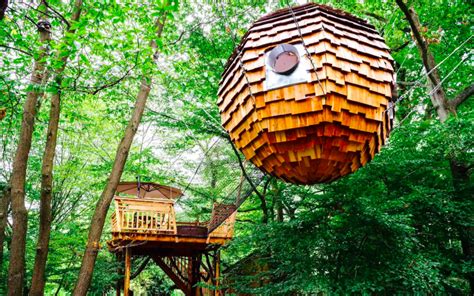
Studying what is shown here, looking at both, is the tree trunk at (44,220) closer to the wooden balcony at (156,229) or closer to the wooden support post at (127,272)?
the wooden balcony at (156,229)

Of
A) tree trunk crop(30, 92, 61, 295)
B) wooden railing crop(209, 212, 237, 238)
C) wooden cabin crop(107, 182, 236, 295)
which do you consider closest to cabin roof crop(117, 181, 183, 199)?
wooden cabin crop(107, 182, 236, 295)

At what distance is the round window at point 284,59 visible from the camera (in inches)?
46.2

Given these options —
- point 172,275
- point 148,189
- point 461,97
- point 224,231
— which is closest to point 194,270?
point 172,275

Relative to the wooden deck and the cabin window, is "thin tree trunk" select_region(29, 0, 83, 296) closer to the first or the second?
the wooden deck

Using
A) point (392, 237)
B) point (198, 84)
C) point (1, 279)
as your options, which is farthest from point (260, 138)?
point (1, 279)

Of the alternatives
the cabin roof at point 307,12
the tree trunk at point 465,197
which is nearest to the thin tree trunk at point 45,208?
the cabin roof at point 307,12

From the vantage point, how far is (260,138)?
4.19 ft

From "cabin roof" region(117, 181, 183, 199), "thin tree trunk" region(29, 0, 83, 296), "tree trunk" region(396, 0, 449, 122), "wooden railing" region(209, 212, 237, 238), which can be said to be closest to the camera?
"tree trunk" region(396, 0, 449, 122)

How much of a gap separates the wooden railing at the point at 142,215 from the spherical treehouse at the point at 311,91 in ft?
21.5

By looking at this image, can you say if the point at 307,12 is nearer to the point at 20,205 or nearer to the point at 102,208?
the point at 20,205

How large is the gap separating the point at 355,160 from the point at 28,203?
11.0 meters

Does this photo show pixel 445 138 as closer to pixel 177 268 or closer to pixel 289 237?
pixel 289 237

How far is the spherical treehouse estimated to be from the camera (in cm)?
116

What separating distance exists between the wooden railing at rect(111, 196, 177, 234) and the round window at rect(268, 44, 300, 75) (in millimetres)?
6659
